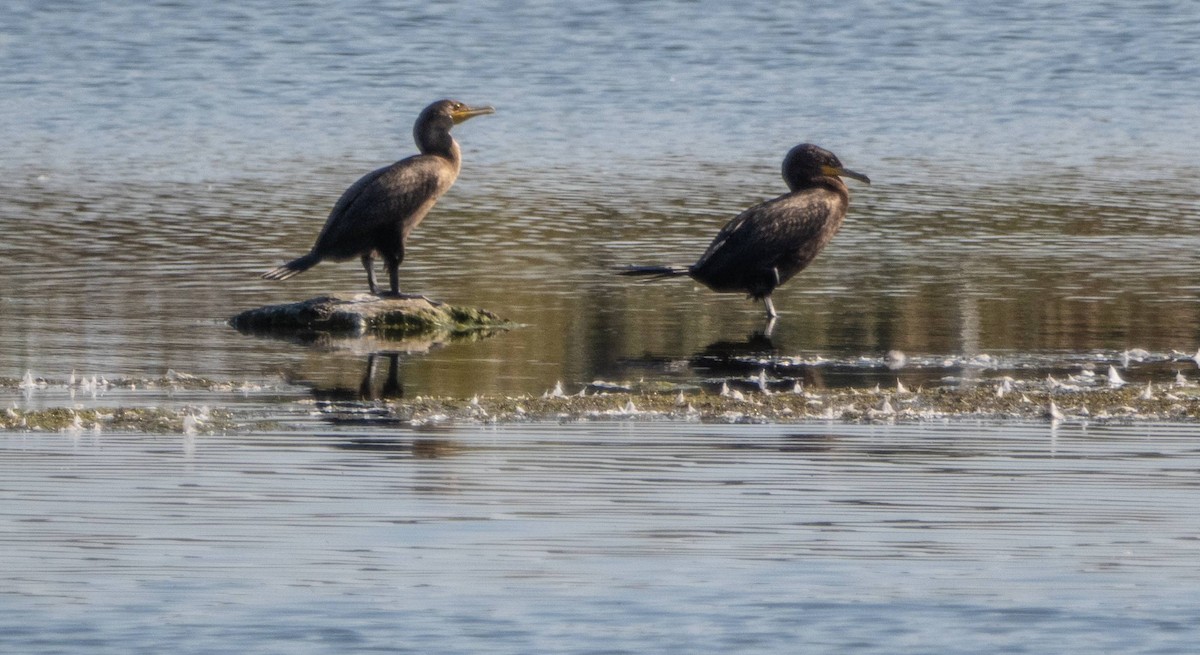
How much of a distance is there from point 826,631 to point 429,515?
1.80 meters

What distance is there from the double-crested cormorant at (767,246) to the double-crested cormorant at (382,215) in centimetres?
132

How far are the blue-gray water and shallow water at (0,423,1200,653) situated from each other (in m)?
0.02

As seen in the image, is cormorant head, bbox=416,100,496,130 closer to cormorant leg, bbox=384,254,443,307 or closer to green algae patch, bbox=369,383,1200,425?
cormorant leg, bbox=384,254,443,307

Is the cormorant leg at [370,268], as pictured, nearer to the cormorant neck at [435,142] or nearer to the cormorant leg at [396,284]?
the cormorant leg at [396,284]

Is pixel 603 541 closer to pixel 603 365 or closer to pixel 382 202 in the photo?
pixel 603 365

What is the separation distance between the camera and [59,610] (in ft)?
21.0

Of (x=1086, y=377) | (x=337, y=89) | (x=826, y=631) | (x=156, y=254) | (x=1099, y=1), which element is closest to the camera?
(x=826, y=631)

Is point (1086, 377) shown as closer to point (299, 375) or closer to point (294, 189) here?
point (299, 375)

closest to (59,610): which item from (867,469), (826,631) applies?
(826,631)

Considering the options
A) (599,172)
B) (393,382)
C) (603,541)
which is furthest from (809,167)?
(599,172)

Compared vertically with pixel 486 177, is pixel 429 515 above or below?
below

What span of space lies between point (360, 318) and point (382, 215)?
68 cm

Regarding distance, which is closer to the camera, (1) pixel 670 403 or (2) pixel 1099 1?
(1) pixel 670 403

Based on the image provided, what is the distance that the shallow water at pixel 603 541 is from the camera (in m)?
6.31
